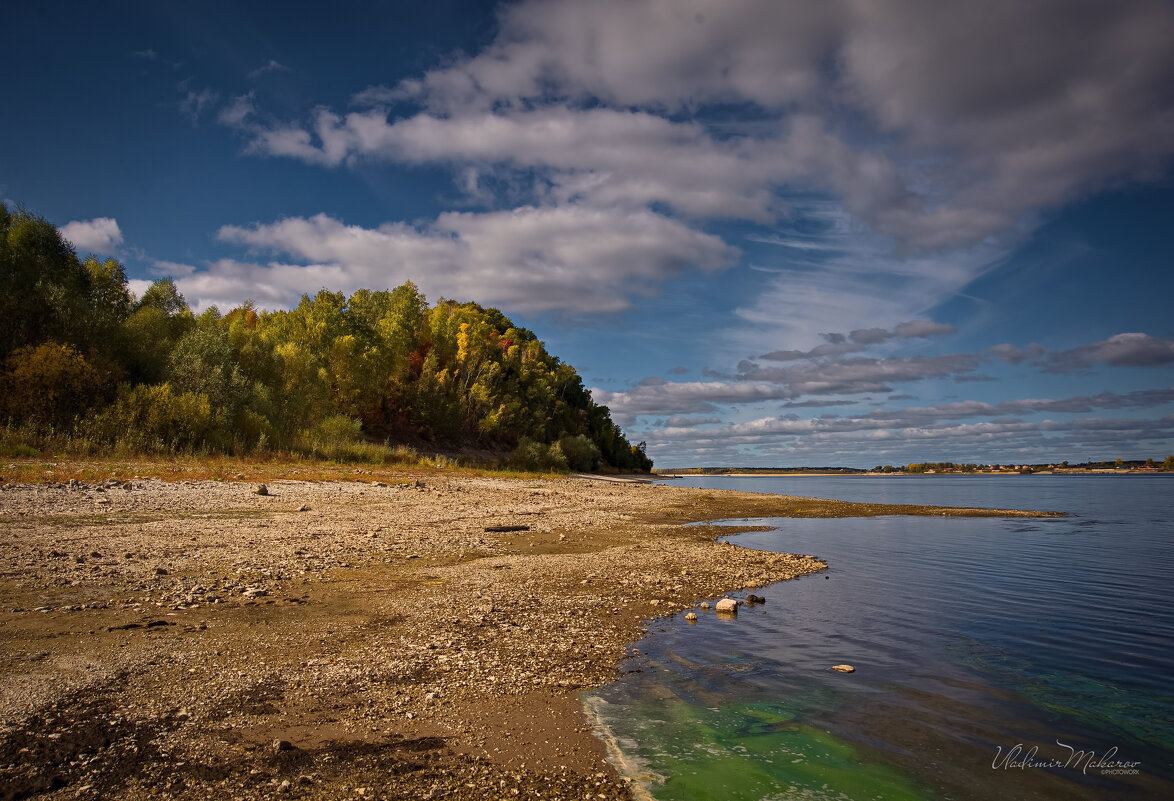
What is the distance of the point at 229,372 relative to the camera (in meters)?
33.7

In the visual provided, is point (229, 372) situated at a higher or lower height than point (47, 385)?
higher

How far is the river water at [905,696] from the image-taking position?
5.16 metres

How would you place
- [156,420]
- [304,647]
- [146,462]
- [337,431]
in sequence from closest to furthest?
[304,647] → [146,462] → [156,420] → [337,431]

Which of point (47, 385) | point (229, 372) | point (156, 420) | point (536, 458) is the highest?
point (229, 372)

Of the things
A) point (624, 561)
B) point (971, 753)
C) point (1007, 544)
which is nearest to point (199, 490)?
point (624, 561)

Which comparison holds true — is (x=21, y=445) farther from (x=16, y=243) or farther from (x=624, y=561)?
(x=624, y=561)

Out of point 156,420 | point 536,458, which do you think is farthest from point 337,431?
point 536,458

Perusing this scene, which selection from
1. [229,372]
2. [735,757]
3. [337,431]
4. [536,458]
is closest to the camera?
[735,757]

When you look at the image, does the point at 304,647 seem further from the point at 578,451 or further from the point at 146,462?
the point at 578,451

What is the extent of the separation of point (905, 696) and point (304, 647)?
7069 millimetres

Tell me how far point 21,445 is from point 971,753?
99.3 ft

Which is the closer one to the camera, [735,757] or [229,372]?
[735,757]

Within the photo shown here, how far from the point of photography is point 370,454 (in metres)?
37.8

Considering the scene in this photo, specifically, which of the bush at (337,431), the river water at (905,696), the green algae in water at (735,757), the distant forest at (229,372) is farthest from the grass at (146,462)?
the green algae in water at (735,757)
